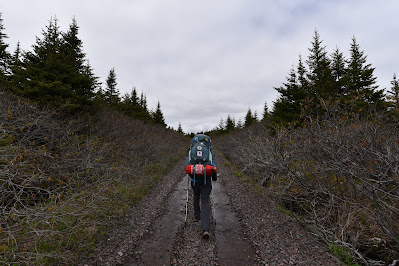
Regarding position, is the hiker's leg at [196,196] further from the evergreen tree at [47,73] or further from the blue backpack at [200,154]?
the evergreen tree at [47,73]

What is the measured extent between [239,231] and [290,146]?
326 centimetres

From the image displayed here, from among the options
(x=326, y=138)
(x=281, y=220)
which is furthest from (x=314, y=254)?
(x=326, y=138)

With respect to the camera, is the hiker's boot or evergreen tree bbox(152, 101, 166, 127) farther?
evergreen tree bbox(152, 101, 166, 127)

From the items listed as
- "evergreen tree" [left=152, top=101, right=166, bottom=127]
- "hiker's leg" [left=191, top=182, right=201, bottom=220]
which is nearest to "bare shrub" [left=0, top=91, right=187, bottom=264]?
"hiker's leg" [left=191, top=182, right=201, bottom=220]

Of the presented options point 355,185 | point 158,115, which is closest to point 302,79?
point 355,185

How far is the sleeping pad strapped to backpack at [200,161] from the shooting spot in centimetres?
416

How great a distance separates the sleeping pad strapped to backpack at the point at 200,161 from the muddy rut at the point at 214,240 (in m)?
1.44

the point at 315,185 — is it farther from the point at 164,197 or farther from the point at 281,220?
the point at 164,197

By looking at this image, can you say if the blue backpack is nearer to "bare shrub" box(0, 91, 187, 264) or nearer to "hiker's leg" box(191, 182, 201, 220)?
"hiker's leg" box(191, 182, 201, 220)

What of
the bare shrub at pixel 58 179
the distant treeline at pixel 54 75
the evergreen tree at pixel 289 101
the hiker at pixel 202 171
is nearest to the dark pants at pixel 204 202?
the hiker at pixel 202 171

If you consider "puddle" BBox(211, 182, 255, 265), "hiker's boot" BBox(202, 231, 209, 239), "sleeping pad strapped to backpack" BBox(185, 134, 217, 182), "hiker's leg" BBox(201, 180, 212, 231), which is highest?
"sleeping pad strapped to backpack" BBox(185, 134, 217, 182)

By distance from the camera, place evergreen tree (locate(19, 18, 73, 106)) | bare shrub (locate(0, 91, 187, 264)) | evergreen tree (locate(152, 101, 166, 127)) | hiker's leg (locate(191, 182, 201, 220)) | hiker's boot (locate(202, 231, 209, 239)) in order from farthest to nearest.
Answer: evergreen tree (locate(152, 101, 166, 127))
evergreen tree (locate(19, 18, 73, 106))
hiker's leg (locate(191, 182, 201, 220))
hiker's boot (locate(202, 231, 209, 239))
bare shrub (locate(0, 91, 187, 264))

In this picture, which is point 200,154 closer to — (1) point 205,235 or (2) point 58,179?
(1) point 205,235

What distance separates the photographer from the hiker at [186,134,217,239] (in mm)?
4121
